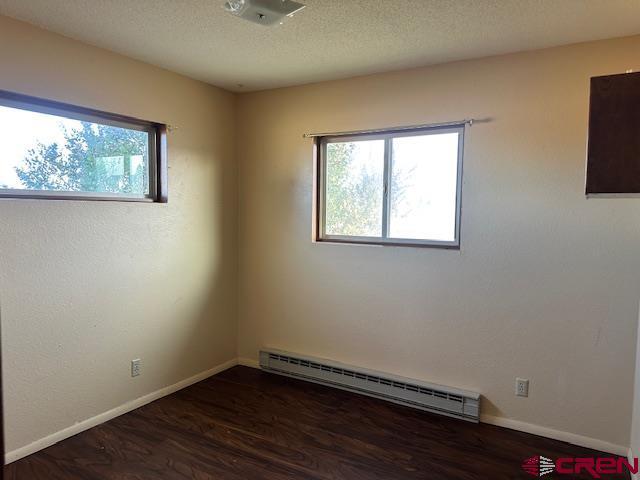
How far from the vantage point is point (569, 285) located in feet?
8.53

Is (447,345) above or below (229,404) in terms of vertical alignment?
above

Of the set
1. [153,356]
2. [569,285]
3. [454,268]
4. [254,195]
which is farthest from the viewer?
[254,195]

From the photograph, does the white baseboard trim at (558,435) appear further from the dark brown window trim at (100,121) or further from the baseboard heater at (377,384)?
the dark brown window trim at (100,121)

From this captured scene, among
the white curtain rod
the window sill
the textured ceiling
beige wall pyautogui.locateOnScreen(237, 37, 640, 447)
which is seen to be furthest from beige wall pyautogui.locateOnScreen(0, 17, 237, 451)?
the window sill

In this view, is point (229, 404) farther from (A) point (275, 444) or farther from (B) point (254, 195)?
(B) point (254, 195)

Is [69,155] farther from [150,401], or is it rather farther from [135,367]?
[150,401]

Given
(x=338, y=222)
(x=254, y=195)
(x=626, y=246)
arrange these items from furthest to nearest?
(x=254, y=195) < (x=338, y=222) < (x=626, y=246)

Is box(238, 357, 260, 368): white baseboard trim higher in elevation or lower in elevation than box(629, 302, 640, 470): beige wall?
lower

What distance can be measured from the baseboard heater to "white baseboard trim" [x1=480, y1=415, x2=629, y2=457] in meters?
0.13

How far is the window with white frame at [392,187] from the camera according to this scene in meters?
3.01

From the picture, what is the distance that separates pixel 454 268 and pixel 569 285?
0.68 m

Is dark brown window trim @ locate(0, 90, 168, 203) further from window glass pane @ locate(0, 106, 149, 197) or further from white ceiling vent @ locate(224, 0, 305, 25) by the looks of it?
white ceiling vent @ locate(224, 0, 305, 25)

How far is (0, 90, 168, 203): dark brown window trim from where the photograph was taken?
239 cm

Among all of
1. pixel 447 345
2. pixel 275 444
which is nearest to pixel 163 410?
pixel 275 444
